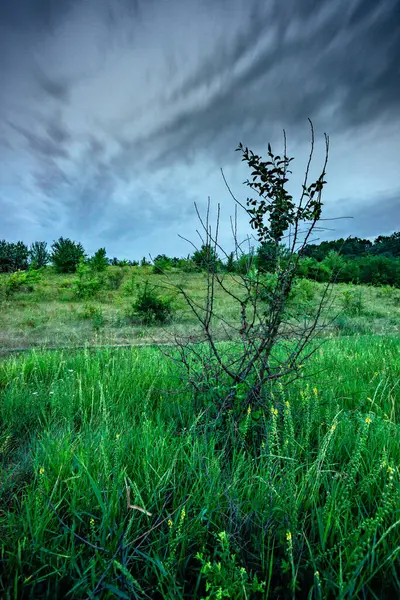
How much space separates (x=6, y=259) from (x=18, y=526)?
29.2 m

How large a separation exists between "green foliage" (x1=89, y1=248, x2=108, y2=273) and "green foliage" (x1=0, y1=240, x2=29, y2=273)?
25.6ft

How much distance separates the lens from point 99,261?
21500 millimetres

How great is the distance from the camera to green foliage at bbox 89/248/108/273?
68.7 feet

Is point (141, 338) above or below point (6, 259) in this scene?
below

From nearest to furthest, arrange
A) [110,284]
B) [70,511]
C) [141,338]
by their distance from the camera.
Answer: [70,511] < [141,338] < [110,284]

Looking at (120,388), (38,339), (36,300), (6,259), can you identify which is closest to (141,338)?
(38,339)

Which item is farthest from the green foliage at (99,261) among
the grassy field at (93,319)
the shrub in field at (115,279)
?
the grassy field at (93,319)

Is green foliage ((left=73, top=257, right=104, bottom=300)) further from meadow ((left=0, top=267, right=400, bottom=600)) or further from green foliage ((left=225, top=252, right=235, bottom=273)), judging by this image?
green foliage ((left=225, top=252, right=235, bottom=273))

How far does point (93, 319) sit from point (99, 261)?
12.3 meters

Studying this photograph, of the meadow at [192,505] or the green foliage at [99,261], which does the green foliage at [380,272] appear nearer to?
the green foliage at [99,261]

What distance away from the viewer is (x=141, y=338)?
747cm

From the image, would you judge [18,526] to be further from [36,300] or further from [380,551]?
[36,300]

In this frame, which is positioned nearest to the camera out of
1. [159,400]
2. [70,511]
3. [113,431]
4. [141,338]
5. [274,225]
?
[70,511]

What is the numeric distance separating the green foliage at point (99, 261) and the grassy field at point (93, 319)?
13.4 ft
